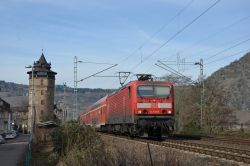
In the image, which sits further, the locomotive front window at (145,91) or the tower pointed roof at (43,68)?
the tower pointed roof at (43,68)

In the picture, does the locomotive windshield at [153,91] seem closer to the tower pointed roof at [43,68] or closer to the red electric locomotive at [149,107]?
the red electric locomotive at [149,107]

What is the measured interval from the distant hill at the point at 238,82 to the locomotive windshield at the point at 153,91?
3280 inches

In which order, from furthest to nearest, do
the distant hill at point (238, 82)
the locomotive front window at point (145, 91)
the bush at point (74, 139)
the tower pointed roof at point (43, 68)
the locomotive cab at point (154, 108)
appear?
the tower pointed roof at point (43, 68)
the distant hill at point (238, 82)
the locomotive front window at point (145, 91)
the locomotive cab at point (154, 108)
the bush at point (74, 139)

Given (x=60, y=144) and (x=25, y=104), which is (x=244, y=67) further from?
(x=60, y=144)

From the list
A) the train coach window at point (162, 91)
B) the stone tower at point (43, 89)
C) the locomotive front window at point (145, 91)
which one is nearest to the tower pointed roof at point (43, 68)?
the stone tower at point (43, 89)

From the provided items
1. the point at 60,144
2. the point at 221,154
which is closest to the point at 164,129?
the point at 60,144

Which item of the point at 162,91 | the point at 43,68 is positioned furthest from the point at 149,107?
the point at 43,68

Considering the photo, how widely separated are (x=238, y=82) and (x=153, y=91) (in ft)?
352

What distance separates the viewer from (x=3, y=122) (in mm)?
103312

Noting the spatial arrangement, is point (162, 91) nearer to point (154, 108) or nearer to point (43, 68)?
point (154, 108)

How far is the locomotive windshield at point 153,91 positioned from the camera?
27.6 metres

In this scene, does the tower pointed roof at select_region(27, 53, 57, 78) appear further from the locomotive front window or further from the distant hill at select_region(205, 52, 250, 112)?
the locomotive front window

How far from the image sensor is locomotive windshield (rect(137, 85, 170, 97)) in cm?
2756

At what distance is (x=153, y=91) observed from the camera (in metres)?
27.7
